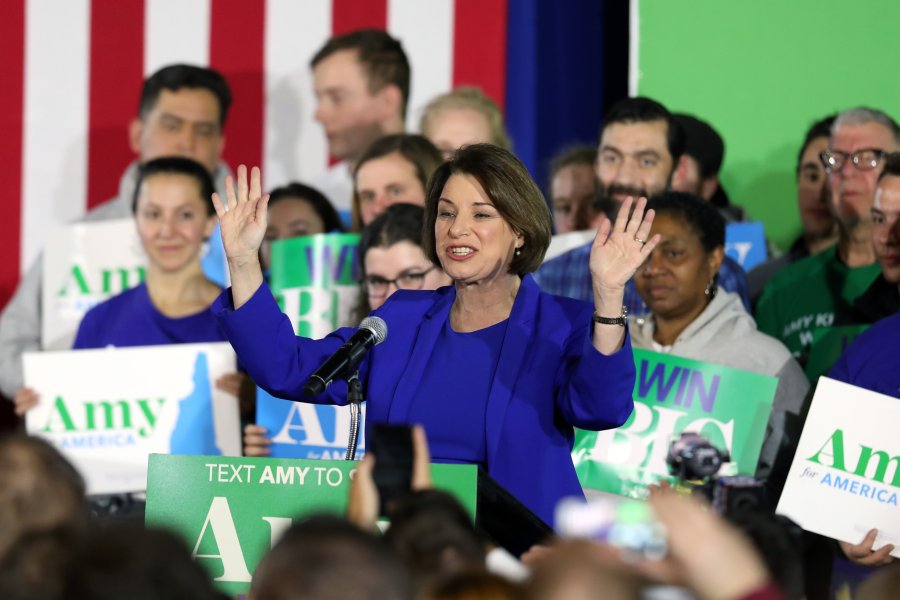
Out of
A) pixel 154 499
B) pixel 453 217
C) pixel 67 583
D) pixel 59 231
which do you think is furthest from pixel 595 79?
pixel 67 583

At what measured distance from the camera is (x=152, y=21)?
6.95 meters

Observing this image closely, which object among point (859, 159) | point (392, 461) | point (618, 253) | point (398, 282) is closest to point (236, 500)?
point (392, 461)

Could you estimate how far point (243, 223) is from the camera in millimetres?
3416

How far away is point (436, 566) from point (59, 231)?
3.96m

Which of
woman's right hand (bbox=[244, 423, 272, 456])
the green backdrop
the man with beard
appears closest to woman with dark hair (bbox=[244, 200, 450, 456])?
woman's right hand (bbox=[244, 423, 272, 456])

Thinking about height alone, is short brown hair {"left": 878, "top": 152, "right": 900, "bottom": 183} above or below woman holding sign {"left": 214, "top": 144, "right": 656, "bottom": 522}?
above

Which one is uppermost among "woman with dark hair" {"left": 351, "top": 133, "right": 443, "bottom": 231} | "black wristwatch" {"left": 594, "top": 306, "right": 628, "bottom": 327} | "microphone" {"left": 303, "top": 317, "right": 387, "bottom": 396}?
"woman with dark hair" {"left": 351, "top": 133, "right": 443, "bottom": 231}

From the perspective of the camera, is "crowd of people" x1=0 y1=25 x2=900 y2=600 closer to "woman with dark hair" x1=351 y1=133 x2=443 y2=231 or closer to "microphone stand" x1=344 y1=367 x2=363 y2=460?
"woman with dark hair" x1=351 y1=133 x2=443 y2=231

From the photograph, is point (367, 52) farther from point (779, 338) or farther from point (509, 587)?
point (509, 587)

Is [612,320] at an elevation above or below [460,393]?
above

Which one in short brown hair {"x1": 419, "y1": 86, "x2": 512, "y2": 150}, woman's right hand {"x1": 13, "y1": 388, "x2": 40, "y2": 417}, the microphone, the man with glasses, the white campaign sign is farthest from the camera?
short brown hair {"x1": 419, "y1": 86, "x2": 512, "y2": 150}

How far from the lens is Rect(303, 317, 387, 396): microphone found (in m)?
2.90

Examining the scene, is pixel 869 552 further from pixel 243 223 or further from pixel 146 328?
pixel 146 328

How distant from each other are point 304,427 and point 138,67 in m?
2.75
